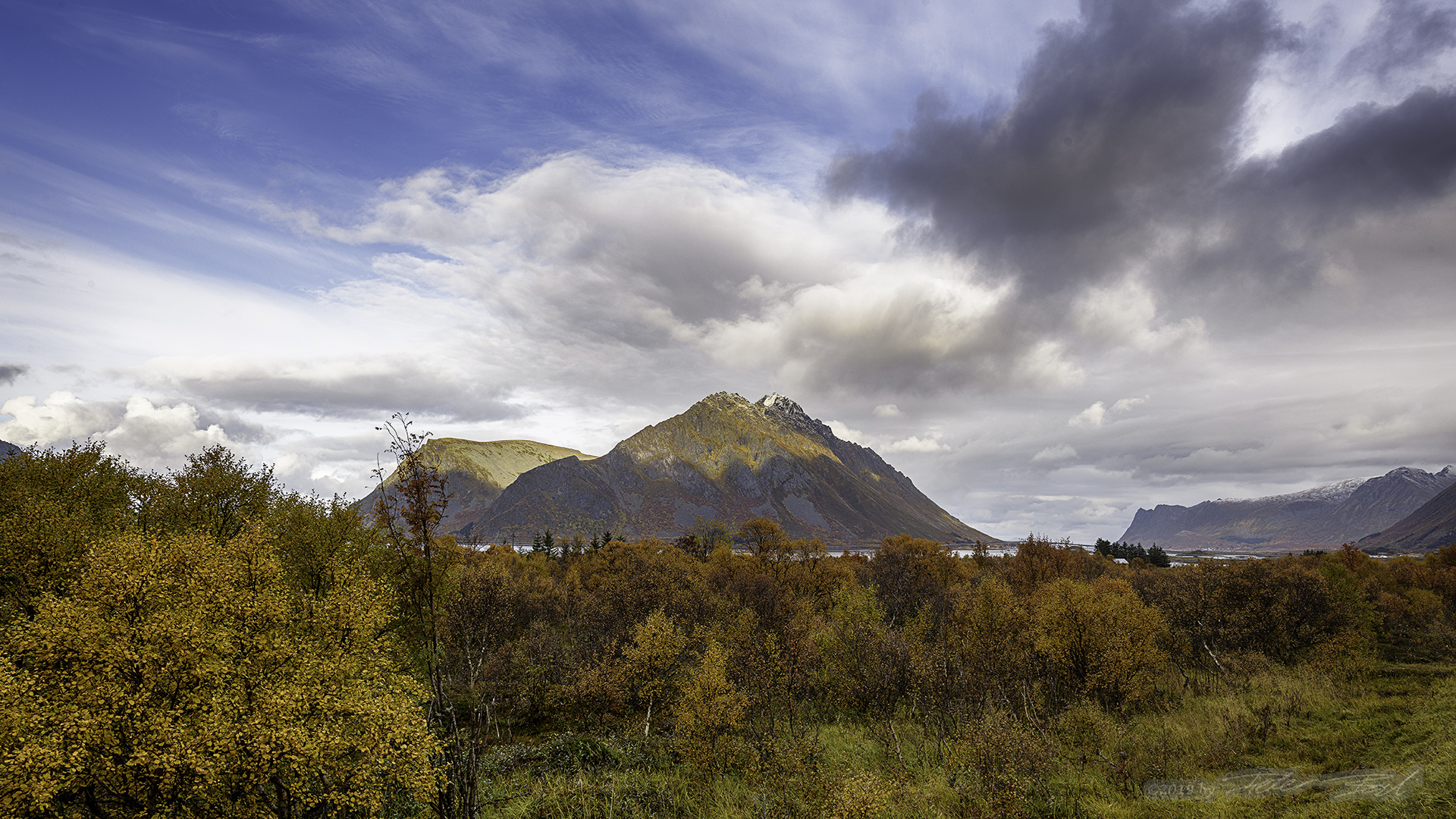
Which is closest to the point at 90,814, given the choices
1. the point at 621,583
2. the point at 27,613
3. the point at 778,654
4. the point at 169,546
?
the point at 169,546

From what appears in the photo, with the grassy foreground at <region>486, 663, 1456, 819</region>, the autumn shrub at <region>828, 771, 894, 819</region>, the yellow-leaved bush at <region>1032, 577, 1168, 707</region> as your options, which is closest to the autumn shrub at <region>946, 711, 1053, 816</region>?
the grassy foreground at <region>486, 663, 1456, 819</region>

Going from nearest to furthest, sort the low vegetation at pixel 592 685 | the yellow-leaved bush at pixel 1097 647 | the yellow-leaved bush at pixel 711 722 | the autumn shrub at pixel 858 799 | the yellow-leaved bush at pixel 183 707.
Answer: the autumn shrub at pixel 858 799 < the yellow-leaved bush at pixel 183 707 < the low vegetation at pixel 592 685 < the yellow-leaved bush at pixel 711 722 < the yellow-leaved bush at pixel 1097 647

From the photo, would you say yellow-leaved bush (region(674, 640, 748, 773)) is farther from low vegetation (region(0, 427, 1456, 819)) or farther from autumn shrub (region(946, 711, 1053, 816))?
autumn shrub (region(946, 711, 1053, 816))

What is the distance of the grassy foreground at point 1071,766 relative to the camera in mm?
28719

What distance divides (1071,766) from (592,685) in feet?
130

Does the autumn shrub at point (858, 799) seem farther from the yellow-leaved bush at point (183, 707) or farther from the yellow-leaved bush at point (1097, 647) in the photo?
the yellow-leaved bush at point (1097, 647)

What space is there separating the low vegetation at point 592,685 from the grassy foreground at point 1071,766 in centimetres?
29

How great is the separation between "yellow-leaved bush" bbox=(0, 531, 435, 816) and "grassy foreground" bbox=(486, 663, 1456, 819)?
11268 mm

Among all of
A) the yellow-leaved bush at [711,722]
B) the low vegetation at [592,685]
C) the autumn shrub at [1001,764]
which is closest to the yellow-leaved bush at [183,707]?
the low vegetation at [592,685]

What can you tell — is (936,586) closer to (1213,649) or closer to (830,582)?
(830,582)

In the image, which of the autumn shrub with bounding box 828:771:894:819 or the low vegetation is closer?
the autumn shrub with bounding box 828:771:894:819

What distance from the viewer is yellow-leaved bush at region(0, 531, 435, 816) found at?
25797 millimetres

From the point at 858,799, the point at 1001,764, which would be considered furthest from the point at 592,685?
the point at 858,799

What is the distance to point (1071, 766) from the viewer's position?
124 ft
